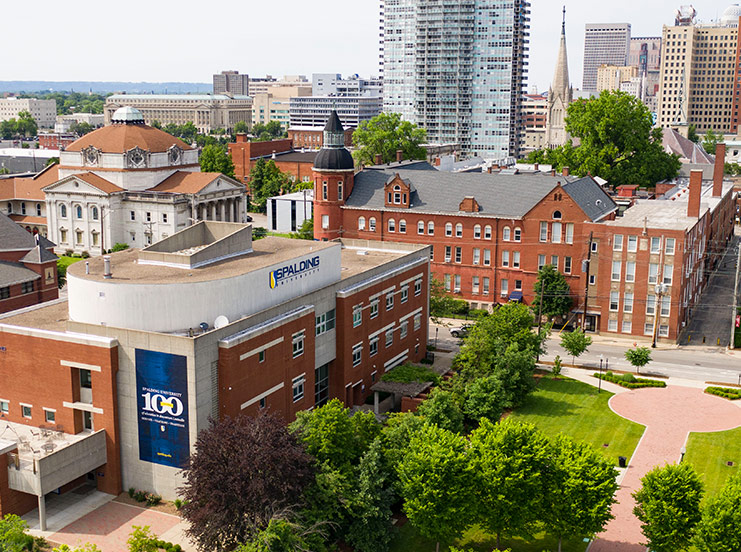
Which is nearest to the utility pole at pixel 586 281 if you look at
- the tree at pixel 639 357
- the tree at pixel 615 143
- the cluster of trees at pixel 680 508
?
the tree at pixel 639 357

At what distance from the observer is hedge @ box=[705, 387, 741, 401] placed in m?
65.6

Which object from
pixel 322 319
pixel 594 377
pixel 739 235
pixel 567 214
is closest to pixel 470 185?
pixel 567 214

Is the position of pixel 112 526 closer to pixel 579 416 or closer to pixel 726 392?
pixel 579 416

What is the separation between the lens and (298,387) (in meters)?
53.6

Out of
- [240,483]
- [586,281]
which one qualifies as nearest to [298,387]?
[240,483]

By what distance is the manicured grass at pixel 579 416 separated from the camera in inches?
2244

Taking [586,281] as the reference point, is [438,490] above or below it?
below

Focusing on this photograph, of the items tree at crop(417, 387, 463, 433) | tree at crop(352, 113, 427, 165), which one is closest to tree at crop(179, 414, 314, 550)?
tree at crop(417, 387, 463, 433)

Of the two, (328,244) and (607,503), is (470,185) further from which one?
(607,503)

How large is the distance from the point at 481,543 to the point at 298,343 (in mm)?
17119

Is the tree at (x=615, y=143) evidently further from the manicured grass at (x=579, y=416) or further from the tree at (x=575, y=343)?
the manicured grass at (x=579, y=416)

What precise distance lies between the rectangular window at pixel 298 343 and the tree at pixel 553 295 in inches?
1456

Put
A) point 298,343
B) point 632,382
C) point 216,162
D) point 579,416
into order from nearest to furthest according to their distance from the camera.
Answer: point 298,343 < point 579,416 < point 632,382 < point 216,162

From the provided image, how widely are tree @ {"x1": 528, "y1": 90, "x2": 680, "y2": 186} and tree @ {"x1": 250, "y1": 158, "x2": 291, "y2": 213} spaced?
5690 cm
